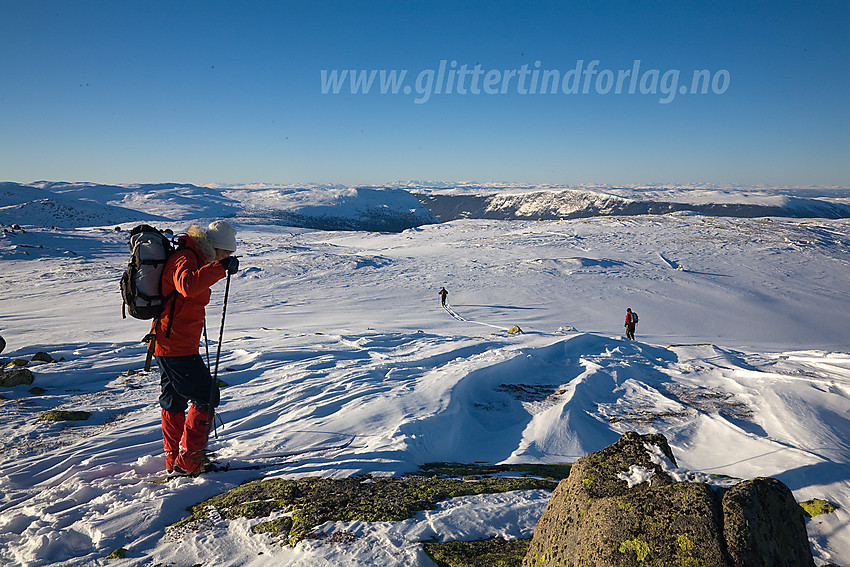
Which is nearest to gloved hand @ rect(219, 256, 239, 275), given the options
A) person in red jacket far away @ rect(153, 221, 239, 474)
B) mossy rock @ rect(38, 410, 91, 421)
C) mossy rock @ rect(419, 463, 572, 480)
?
person in red jacket far away @ rect(153, 221, 239, 474)

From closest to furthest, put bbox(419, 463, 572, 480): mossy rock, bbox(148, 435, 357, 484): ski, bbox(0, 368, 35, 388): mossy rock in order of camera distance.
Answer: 1. bbox(148, 435, 357, 484): ski
2. bbox(419, 463, 572, 480): mossy rock
3. bbox(0, 368, 35, 388): mossy rock

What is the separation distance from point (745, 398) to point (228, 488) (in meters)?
7.54

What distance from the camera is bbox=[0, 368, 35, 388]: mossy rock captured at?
700 cm

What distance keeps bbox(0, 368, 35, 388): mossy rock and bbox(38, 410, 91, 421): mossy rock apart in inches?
68.0

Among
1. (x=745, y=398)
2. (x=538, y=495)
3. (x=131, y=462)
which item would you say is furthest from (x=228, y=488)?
(x=745, y=398)

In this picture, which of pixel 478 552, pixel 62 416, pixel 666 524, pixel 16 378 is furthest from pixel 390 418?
pixel 16 378

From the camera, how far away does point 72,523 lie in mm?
3430

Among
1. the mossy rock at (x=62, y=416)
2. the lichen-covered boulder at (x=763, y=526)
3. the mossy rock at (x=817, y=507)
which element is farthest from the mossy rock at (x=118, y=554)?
the mossy rock at (x=817, y=507)

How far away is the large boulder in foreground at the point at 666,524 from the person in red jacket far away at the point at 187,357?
345 centimetres

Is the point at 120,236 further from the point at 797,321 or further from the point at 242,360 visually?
the point at 797,321

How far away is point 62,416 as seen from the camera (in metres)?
5.86

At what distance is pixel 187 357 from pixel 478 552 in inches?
129

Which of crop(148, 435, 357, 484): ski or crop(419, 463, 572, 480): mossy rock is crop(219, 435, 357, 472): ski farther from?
crop(419, 463, 572, 480): mossy rock

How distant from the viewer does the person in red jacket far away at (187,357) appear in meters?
4.30
